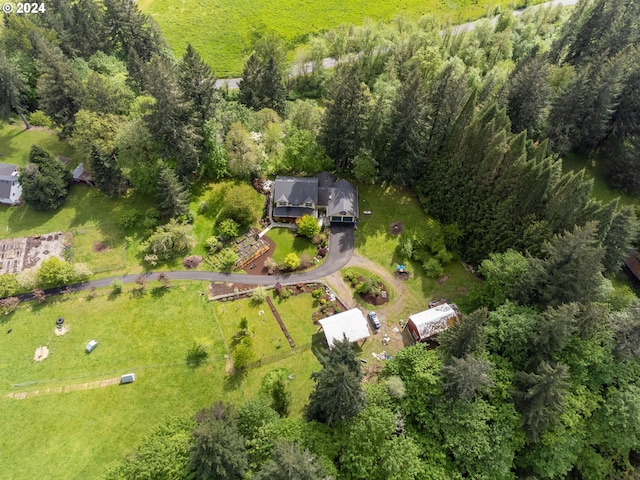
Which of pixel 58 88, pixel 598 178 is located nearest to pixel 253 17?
pixel 58 88

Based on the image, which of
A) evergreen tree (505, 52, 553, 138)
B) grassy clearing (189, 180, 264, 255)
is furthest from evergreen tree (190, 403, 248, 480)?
evergreen tree (505, 52, 553, 138)

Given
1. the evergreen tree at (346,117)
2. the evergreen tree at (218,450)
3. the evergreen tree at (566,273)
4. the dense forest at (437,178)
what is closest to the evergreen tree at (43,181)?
the dense forest at (437,178)

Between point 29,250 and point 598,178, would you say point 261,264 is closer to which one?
point 29,250

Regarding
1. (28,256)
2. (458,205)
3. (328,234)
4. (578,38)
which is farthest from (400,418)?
(578,38)

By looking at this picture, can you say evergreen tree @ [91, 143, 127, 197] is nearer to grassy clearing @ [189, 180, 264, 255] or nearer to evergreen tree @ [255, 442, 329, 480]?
grassy clearing @ [189, 180, 264, 255]

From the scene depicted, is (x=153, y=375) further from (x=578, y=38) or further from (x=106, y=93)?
(x=578, y=38)
